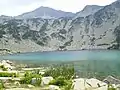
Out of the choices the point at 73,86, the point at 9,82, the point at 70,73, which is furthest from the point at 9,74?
the point at 73,86

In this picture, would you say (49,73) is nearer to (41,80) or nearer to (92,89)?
(41,80)

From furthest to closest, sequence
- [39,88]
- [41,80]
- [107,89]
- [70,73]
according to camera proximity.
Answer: [70,73]
[41,80]
[39,88]
[107,89]

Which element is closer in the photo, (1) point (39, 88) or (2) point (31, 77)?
(1) point (39, 88)

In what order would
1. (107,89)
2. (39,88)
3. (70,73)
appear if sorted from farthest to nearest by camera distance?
(70,73)
(39,88)
(107,89)

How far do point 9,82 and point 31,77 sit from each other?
287 cm

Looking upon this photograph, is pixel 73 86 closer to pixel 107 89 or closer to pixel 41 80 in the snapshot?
pixel 107 89

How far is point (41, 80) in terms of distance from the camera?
1361 inches

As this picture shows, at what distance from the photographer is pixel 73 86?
30172 millimetres

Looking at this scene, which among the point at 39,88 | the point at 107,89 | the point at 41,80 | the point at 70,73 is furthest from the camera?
the point at 70,73

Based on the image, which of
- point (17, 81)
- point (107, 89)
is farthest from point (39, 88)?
point (107, 89)

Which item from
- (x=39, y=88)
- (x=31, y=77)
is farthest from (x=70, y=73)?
(x=39, y=88)

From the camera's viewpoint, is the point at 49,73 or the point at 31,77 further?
the point at 49,73

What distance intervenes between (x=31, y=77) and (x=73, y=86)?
8.13 metres

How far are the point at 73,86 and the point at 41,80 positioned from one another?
5755 mm
